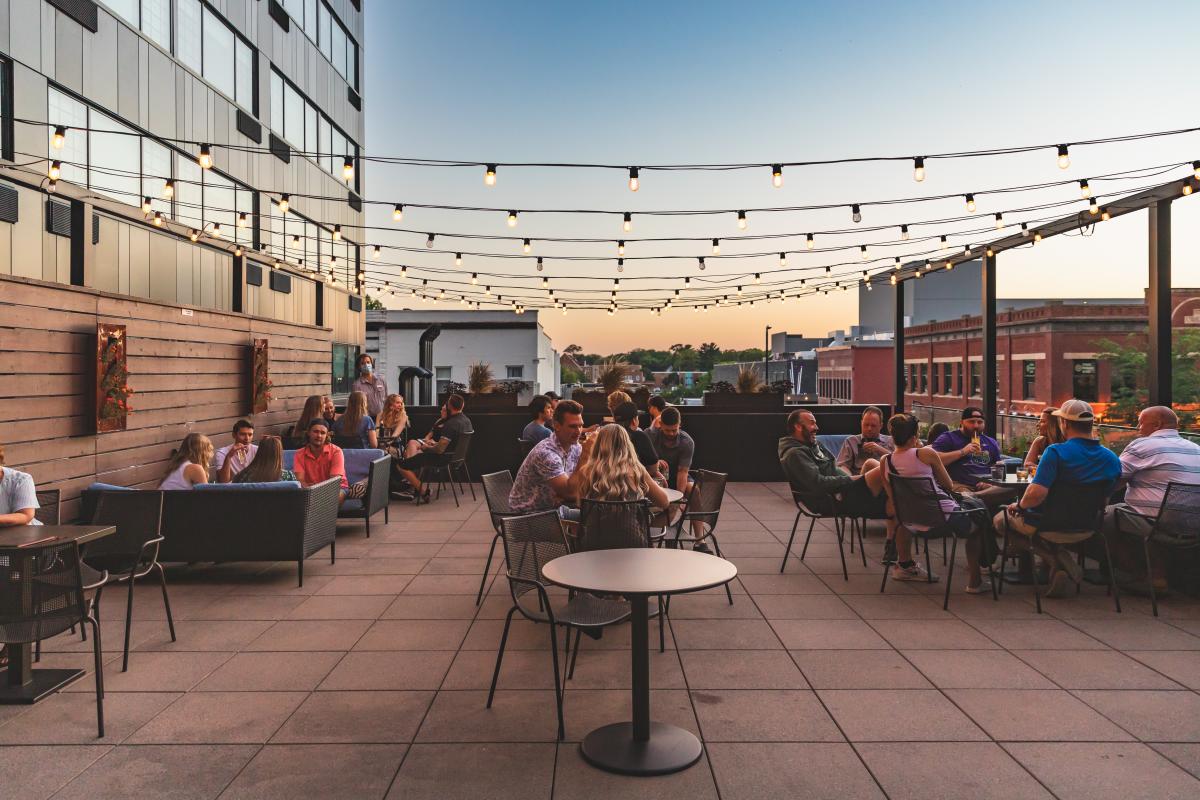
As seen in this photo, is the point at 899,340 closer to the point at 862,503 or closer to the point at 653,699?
the point at 862,503

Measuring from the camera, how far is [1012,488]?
19.7ft

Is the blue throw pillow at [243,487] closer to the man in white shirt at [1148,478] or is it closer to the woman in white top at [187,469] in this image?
the woman in white top at [187,469]

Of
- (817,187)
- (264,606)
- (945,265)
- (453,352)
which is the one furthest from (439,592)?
(453,352)

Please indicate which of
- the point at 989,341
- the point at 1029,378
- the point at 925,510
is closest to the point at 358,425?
the point at 925,510

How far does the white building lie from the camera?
34.0 meters

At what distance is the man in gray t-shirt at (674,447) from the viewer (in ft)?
22.5

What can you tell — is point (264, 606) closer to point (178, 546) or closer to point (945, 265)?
point (178, 546)

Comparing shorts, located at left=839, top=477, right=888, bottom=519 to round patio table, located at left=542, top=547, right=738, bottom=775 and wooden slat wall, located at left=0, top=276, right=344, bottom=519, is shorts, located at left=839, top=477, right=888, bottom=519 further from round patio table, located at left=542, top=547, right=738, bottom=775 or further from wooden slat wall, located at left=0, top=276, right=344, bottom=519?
wooden slat wall, located at left=0, top=276, right=344, bottom=519

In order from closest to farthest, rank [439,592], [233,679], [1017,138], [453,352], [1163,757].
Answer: [1163,757]
[233,679]
[439,592]
[1017,138]
[453,352]

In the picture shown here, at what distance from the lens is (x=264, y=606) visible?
5.38 m

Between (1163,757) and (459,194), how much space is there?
22.2 meters

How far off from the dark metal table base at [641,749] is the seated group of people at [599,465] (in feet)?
4.62

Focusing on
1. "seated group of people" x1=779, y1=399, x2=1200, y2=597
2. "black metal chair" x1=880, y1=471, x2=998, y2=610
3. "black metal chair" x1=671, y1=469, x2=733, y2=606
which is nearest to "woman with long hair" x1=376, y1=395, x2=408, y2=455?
"seated group of people" x1=779, y1=399, x2=1200, y2=597

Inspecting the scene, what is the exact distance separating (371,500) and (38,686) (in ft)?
13.3
